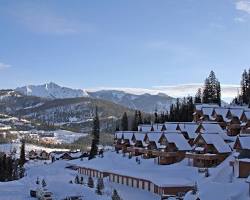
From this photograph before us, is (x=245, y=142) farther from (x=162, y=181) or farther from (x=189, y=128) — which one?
(x=189, y=128)

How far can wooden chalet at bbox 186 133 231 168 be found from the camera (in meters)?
58.4

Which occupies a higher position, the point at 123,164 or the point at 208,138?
the point at 208,138

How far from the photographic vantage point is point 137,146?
77562 millimetres

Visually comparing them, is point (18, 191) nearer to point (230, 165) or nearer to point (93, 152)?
point (230, 165)

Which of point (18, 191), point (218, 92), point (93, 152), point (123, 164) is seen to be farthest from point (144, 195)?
point (218, 92)

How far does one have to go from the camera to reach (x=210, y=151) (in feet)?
193

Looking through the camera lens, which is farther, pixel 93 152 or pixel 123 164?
pixel 93 152

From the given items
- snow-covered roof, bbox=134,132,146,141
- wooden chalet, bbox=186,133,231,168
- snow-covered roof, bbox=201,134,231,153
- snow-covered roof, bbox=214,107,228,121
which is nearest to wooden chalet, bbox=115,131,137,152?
snow-covered roof, bbox=134,132,146,141

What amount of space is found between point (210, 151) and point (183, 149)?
6541 millimetres

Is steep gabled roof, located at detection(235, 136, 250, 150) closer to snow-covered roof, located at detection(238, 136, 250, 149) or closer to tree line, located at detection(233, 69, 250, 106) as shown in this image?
snow-covered roof, located at detection(238, 136, 250, 149)

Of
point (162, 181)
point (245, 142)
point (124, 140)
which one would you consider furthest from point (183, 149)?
point (124, 140)

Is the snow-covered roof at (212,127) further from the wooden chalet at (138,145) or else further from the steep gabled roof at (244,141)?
the wooden chalet at (138,145)

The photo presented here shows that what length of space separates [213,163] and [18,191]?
76.9 ft

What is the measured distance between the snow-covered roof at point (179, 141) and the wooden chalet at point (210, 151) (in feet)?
15.0
